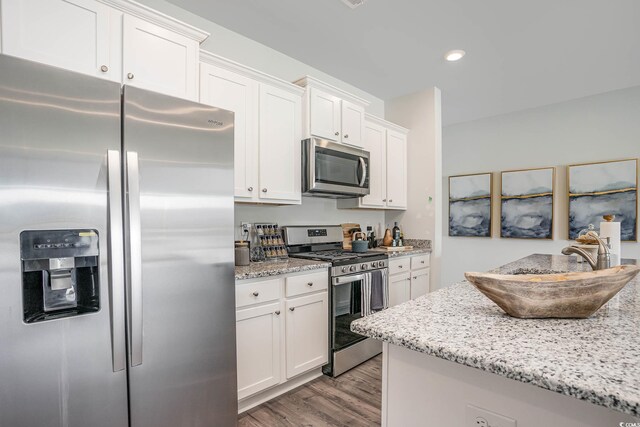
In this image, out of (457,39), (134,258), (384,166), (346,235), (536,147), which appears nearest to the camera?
(134,258)

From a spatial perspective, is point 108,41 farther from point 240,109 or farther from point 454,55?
point 454,55

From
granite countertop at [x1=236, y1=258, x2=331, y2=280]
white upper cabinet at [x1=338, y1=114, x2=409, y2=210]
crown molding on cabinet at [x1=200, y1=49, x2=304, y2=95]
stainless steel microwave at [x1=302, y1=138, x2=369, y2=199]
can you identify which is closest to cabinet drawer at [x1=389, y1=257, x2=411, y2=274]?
white upper cabinet at [x1=338, y1=114, x2=409, y2=210]

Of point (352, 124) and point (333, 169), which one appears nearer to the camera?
point (333, 169)

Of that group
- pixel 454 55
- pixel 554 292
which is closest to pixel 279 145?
pixel 454 55

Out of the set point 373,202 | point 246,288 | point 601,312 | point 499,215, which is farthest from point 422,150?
point 601,312

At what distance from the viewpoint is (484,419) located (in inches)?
28.5

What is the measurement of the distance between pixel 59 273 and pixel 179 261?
0.43 meters

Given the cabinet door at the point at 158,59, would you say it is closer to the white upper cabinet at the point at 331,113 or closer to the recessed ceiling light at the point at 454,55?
the white upper cabinet at the point at 331,113

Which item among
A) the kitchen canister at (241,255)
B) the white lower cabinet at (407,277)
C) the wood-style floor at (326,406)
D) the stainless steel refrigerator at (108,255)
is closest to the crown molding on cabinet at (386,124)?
the white lower cabinet at (407,277)

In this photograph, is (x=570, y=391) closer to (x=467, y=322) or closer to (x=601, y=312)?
(x=467, y=322)

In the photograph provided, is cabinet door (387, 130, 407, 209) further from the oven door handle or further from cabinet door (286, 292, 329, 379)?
cabinet door (286, 292, 329, 379)

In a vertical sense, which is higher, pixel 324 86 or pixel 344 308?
pixel 324 86

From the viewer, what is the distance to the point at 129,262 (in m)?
1.29

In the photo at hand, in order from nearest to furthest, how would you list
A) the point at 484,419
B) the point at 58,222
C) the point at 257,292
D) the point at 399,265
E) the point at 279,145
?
the point at 484,419 < the point at 58,222 < the point at 257,292 < the point at 279,145 < the point at 399,265
